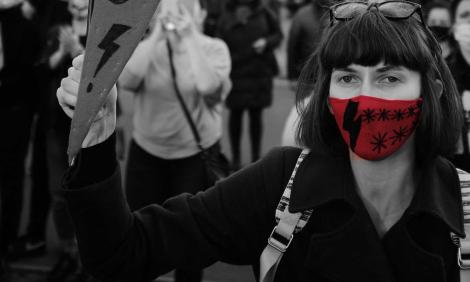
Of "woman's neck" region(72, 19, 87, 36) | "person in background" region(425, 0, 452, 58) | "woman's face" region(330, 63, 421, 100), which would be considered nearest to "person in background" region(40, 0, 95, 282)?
"woman's neck" region(72, 19, 87, 36)

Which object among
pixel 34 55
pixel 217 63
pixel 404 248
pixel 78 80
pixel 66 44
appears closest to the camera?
pixel 78 80

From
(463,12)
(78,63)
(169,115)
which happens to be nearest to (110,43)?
(78,63)

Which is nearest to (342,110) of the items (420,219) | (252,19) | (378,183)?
(378,183)

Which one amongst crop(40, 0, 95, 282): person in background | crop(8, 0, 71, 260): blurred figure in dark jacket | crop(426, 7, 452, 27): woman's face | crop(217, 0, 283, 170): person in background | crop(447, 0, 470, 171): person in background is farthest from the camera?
crop(217, 0, 283, 170): person in background

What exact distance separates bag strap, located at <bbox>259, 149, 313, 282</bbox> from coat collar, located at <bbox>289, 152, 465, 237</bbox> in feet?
0.08

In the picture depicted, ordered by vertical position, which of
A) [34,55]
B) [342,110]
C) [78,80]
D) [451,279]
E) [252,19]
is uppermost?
[78,80]

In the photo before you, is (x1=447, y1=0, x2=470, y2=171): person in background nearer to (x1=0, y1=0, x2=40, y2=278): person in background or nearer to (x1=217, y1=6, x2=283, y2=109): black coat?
(x1=0, y1=0, x2=40, y2=278): person in background

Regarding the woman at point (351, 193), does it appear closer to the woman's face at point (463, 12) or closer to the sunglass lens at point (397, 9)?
the sunglass lens at point (397, 9)

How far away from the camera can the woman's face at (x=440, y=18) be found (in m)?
4.99

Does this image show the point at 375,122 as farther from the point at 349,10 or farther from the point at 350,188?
the point at 349,10

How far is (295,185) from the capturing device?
2088mm

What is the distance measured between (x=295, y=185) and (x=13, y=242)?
146 inches

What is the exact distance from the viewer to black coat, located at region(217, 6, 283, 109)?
770cm

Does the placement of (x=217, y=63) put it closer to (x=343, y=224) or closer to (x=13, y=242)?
(x=13, y=242)
